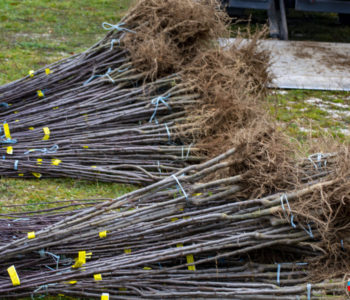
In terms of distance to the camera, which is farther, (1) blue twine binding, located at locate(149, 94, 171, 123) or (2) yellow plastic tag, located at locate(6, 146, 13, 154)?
(1) blue twine binding, located at locate(149, 94, 171, 123)

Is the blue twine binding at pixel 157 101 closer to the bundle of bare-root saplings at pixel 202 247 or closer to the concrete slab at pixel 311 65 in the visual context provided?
the bundle of bare-root saplings at pixel 202 247

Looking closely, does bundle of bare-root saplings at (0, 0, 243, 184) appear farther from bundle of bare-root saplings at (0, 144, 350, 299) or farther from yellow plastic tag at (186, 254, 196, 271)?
yellow plastic tag at (186, 254, 196, 271)

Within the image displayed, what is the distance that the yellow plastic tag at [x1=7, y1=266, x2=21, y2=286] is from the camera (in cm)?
286

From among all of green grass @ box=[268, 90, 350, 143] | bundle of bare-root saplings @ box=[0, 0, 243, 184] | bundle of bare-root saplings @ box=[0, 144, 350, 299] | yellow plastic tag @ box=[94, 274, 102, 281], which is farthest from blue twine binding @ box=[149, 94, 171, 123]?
yellow plastic tag @ box=[94, 274, 102, 281]

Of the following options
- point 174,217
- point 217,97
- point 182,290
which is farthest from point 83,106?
point 182,290

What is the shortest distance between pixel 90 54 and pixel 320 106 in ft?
10.1

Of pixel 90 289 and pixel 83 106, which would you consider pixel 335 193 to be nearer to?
pixel 90 289

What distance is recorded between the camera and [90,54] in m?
5.42

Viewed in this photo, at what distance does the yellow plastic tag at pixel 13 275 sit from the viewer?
2.86 metres

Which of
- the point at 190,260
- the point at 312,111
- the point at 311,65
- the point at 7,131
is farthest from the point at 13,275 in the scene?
the point at 311,65

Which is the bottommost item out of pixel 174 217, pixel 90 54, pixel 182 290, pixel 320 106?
pixel 320 106

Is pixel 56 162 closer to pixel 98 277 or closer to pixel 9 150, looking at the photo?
pixel 9 150

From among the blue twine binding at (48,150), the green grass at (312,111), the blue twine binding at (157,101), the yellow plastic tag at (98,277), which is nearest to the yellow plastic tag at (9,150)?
the blue twine binding at (48,150)

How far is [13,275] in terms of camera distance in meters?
2.88
